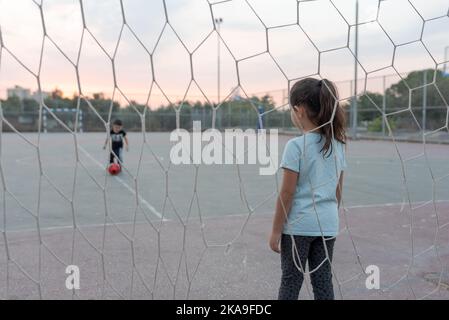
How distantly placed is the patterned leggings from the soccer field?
0.97 ft

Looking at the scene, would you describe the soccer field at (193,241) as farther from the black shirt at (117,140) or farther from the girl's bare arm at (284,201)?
the black shirt at (117,140)

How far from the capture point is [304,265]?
2262 millimetres

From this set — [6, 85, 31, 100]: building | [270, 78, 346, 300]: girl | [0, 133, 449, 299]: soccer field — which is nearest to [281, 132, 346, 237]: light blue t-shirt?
[270, 78, 346, 300]: girl

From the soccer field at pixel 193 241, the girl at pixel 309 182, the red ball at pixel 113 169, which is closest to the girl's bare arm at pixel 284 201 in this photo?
the girl at pixel 309 182

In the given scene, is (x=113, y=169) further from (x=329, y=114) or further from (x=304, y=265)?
(x=329, y=114)

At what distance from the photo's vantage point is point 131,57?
253 centimetres

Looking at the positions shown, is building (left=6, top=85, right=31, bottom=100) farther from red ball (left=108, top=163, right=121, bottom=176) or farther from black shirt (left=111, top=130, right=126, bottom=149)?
red ball (left=108, top=163, right=121, bottom=176)

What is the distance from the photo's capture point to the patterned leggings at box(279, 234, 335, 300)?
7.34ft

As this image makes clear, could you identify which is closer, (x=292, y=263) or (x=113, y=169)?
(x=292, y=263)

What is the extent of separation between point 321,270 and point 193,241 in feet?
6.62

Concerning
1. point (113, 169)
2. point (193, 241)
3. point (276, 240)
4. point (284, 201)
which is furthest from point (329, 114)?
point (113, 169)

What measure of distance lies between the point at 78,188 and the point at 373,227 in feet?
15.2

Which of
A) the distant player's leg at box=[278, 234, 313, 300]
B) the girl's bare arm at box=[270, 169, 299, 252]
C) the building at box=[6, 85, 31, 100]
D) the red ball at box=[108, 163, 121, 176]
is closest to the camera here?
the girl's bare arm at box=[270, 169, 299, 252]
